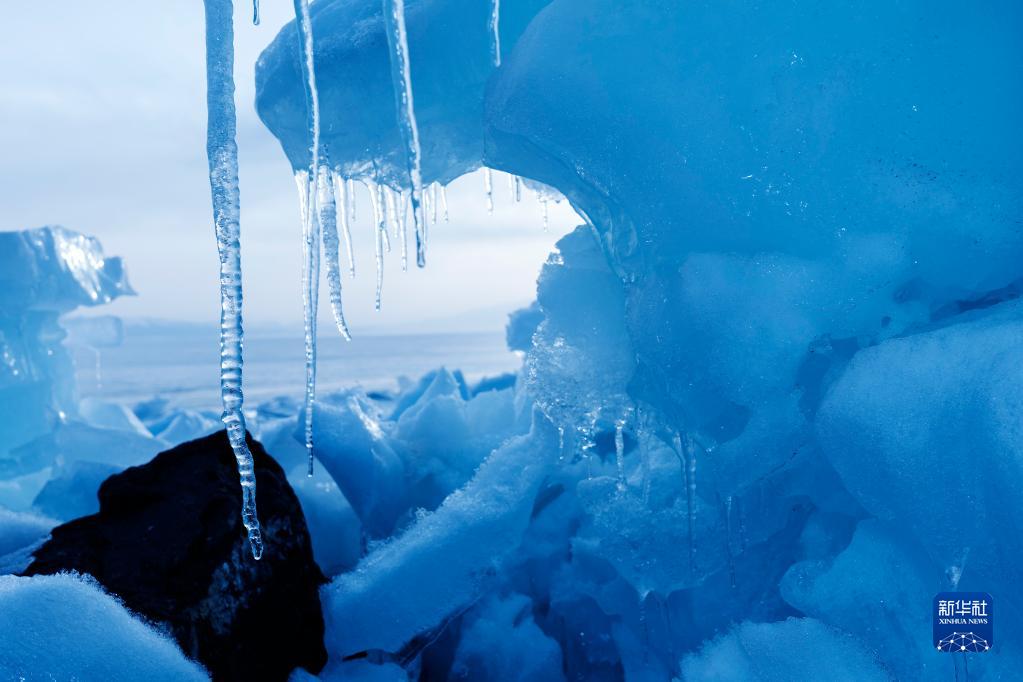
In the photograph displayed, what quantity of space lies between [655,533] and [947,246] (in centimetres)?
138

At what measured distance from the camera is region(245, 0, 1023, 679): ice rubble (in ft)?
6.58

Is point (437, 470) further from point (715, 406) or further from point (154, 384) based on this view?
point (154, 384)

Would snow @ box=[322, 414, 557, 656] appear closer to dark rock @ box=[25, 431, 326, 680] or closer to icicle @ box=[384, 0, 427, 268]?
dark rock @ box=[25, 431, 326, 680]

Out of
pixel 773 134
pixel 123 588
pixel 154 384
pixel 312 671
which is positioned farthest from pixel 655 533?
pixel 154 384

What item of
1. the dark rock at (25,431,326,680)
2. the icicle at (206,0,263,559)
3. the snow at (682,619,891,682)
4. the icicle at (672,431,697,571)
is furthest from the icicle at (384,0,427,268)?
the snow at (682,619,891,682)

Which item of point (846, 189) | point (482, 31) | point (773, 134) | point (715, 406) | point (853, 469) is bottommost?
point (853, 469)

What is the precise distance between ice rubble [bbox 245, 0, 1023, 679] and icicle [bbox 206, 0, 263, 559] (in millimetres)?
884

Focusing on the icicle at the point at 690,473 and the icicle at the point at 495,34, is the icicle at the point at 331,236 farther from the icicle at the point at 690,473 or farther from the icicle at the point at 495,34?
the icicle at the point at 690,473

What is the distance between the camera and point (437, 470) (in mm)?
3980

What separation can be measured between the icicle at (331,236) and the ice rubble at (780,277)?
1.35 ft

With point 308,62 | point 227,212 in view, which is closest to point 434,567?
point 227,212

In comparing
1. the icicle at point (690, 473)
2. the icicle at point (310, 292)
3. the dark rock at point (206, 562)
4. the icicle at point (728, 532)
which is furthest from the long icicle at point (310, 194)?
the icicle at point (728, 532)

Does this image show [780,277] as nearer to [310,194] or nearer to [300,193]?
[310,194]

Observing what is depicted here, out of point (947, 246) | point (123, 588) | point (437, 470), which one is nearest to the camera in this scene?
point (123, 588)
